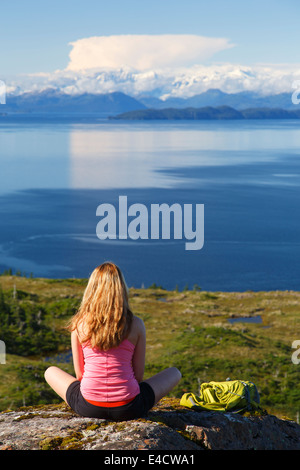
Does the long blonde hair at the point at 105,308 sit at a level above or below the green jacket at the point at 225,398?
above

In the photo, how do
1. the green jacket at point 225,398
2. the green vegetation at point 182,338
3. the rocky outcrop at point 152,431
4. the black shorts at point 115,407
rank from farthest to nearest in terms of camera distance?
the green vegetation at point 182,338 → the green jacket at point 225,398 → the black shorts at point 115,407 → the rocky outcrop at point 152,431

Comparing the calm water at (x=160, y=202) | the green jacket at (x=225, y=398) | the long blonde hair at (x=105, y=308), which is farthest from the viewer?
the calm water at (x=160, y=202)

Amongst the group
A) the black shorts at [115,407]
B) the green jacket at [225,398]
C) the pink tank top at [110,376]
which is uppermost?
the pink tank top at [110,376]

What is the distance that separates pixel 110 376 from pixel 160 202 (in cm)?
9245

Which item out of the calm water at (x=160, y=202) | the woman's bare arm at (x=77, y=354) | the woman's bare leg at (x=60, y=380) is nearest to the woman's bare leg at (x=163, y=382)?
the woman's bare arm at (x=77, y=354)

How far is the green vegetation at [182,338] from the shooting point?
2075cm

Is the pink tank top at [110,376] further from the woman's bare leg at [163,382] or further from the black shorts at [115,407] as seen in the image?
the woman's bare leg at [163,382]

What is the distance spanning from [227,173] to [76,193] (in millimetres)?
45588

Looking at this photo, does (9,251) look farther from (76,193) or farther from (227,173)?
(227,173)

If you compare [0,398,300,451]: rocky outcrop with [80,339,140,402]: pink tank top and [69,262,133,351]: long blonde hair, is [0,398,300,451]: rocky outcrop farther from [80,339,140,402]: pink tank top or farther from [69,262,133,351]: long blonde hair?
[69,262,133,351]: long blonde hair

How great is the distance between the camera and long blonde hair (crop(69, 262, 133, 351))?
5.74m

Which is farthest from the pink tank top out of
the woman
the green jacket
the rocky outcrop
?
the green jacket

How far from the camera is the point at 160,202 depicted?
98062mm

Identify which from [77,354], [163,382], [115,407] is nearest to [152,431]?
[115,407]
